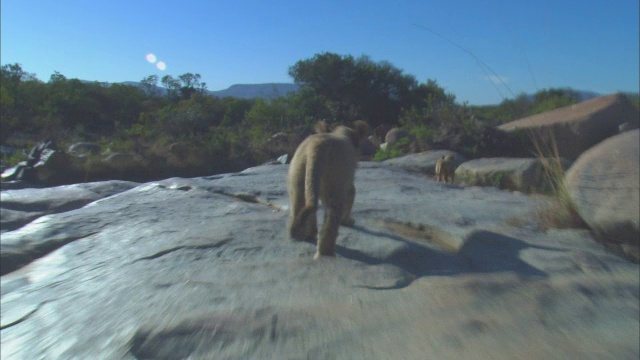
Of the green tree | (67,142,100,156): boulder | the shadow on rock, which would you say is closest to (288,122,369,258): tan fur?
the shadow on rock

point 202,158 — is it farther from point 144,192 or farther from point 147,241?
point 147,241

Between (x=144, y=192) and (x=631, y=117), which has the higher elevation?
(x=631, y=117)

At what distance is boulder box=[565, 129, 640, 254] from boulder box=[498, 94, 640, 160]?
655 centimetres

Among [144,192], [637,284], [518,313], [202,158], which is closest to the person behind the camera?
[518,313]

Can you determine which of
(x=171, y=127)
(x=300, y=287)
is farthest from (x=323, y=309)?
(x=171, y=127)

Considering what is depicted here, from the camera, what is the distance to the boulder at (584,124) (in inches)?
501

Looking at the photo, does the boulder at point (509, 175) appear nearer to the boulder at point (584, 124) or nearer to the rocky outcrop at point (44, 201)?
the boulder at point (584, 124)

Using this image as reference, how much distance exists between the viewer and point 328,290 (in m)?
4.48

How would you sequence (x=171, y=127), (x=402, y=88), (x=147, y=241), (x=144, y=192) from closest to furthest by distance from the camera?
(x=147, y=241), (x=144, y=192), (x=171, y=127), (x=402, y=88)

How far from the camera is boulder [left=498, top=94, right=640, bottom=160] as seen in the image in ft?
41.8

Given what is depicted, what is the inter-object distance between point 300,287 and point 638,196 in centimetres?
298

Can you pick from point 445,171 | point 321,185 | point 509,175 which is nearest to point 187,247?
point 321,185

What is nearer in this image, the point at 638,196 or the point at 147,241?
the point at 638,196

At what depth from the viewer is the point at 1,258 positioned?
6.89 m
